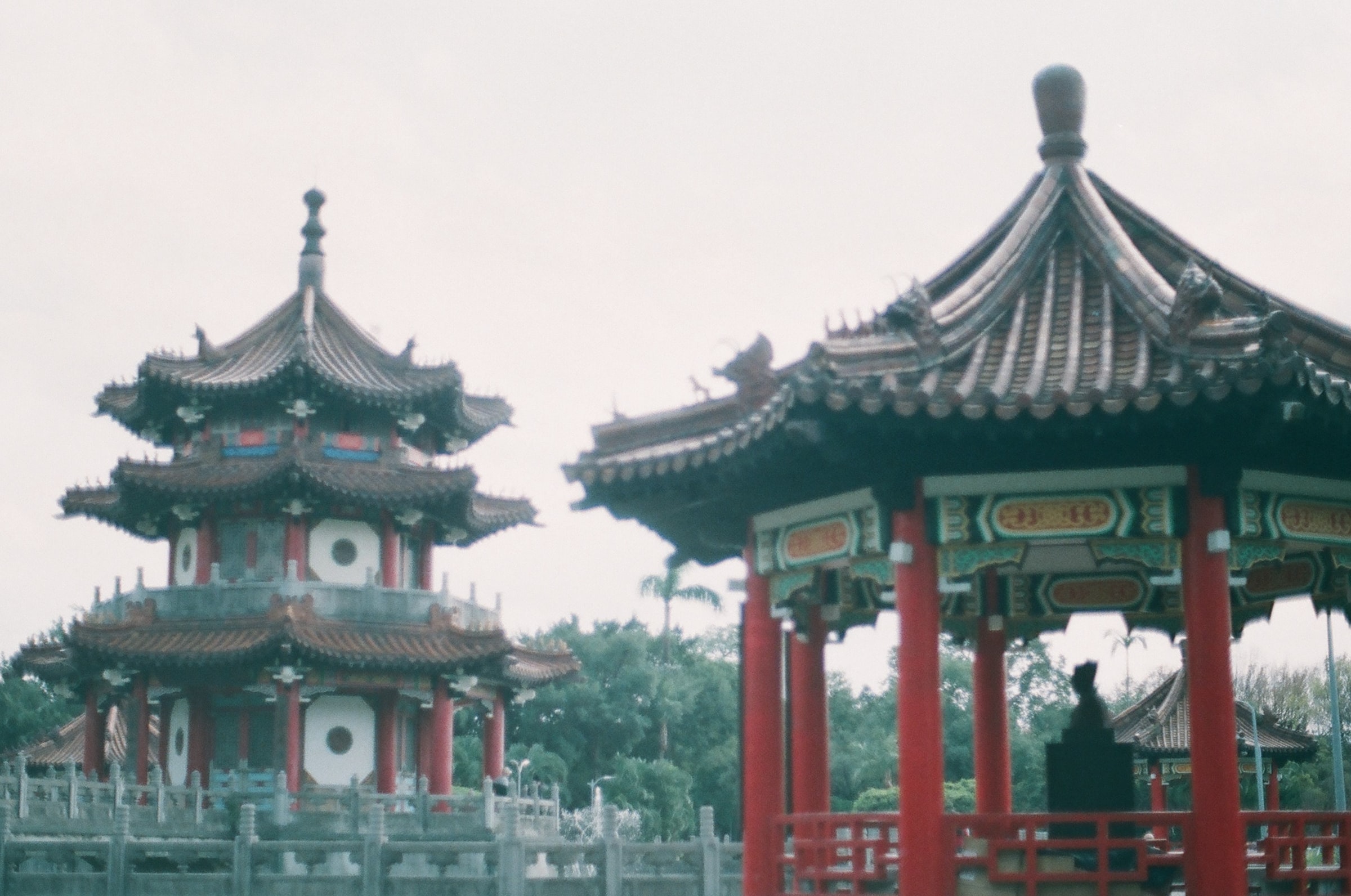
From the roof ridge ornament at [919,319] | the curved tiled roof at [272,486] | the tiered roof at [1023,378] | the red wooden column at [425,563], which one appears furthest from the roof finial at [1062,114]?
the red wooden column at [425,563]

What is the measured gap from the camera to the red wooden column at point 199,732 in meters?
38.9

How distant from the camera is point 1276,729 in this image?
4322cm

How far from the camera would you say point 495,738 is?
43.9 metres

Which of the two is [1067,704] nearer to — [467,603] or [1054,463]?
[467,603]

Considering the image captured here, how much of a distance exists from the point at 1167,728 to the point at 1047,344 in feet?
93.2

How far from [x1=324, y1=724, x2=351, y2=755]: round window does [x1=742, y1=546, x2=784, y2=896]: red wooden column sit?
28153 mm

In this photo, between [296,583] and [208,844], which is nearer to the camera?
[208,844]

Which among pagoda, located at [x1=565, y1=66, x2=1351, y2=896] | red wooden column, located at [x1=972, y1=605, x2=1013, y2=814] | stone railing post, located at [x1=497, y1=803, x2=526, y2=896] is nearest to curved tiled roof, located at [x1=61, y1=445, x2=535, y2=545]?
stone railing post, located at [x1=497, y1=803, x2=526, y2=896]

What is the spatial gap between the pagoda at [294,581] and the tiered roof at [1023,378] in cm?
2616

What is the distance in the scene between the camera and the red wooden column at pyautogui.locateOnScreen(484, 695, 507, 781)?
4331 centimetres

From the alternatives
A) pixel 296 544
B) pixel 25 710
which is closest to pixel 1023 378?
pixel 296 544

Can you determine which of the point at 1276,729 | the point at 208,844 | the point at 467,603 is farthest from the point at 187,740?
the point at 1276,729

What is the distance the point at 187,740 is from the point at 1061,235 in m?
31.5

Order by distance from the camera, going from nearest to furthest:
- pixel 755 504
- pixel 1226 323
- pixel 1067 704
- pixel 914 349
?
1. pixel 1226 323
2. pixel 914 349
3. pixel 755 504
4. pixel 1067 704
